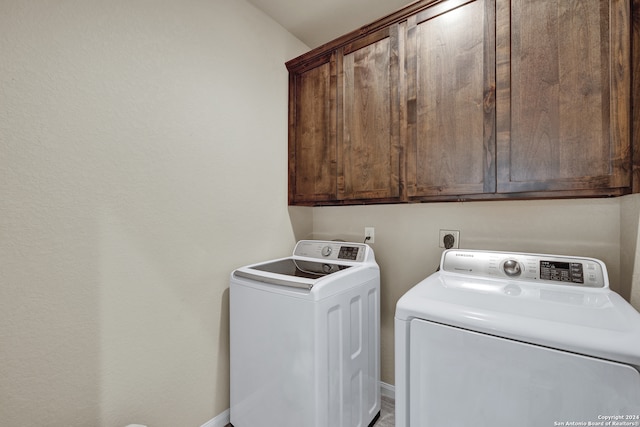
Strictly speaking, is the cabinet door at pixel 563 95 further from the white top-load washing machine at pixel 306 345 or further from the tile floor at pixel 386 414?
the tile floor at pixel 386 414

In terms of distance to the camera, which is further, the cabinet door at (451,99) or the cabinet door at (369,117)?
the cabinet door at (369,117)

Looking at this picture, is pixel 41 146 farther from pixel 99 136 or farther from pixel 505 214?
pixel 505 214

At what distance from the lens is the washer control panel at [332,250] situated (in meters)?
1.74

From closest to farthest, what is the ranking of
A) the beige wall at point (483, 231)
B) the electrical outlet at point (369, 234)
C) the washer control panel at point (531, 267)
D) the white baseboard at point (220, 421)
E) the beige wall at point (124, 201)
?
the beige wall at point (124, 201), the washer control panel at point (531, 267), the beige wall at point (483, 231), the white baseboard at point (220, 421), the electrical outlet at point (369, 234)

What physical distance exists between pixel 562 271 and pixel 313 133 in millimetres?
1569

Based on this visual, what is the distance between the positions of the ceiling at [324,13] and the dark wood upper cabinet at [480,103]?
228mm

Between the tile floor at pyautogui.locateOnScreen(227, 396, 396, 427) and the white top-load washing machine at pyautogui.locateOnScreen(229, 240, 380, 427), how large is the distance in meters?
0.04

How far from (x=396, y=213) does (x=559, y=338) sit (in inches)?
47.5

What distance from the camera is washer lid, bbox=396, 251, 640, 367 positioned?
27.7 inches

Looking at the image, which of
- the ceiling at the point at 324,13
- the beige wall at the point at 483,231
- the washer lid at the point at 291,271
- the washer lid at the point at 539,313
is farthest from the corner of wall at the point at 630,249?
the ceiling at the point at 324,13

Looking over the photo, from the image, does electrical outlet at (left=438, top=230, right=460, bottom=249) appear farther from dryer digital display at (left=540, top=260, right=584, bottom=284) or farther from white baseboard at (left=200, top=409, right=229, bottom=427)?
white baseboard at (left=200, top=409, right=229, bottom=427)

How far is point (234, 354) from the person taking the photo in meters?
1.53

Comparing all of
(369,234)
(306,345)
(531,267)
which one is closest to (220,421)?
(306,345)

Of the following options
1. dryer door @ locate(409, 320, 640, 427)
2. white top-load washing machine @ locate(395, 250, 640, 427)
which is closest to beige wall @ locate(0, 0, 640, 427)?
white top-load washing machine @ locate(395, 250, 640, 427)
